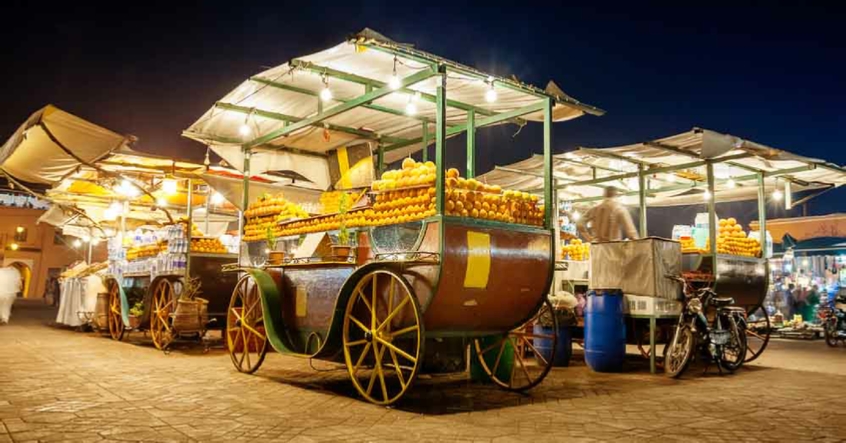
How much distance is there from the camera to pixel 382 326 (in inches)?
Result: 238

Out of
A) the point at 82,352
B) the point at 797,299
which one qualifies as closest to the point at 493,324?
the point at 82,352

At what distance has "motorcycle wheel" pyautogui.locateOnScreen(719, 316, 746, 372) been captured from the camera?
352 inches

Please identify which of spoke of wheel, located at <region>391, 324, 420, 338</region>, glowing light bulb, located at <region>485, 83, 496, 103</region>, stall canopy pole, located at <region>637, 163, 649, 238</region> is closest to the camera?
spoke of wheel, located at <region>391, 324, 420, 338</region>

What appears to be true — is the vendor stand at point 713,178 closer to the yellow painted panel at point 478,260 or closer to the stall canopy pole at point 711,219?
the stall canopy pole at point 711,219

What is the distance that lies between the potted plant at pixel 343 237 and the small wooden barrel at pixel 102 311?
26.3ft

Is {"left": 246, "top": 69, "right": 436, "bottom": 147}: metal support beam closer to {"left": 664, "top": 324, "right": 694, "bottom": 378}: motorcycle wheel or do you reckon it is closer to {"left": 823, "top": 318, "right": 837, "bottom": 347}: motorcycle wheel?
{"left": 664, "top": 324, "right": 694, "bottom": 378}: motorcycle wheel

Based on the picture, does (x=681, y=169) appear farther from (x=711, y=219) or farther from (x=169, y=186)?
(x=169, y=186)

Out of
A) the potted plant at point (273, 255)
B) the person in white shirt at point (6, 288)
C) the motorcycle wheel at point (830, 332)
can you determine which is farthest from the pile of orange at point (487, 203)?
the person in white shirt at point (6, 288)

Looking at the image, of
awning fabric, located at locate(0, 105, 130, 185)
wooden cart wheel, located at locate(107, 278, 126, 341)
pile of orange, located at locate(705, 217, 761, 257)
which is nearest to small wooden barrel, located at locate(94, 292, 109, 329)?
wooden cart wheel, located at locate(107, 278, 126, 341)

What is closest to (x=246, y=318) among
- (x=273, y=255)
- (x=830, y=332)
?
(x=273, y=255)

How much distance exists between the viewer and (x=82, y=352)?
1028cm

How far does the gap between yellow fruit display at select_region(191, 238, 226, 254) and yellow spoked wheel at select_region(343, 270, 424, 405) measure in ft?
17.3

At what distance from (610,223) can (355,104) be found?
5204mm

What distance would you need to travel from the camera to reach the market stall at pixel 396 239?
19.9 feet
